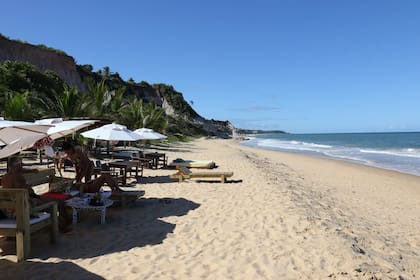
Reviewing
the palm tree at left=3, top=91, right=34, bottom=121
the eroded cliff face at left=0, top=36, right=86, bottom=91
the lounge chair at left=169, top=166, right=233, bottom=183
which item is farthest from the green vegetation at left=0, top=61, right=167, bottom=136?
the lounge chair at left=169, top=166, right=233, bottom=183

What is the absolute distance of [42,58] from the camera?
36156mm

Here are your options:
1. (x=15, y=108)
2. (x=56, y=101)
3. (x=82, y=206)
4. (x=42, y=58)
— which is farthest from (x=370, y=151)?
(x=42, y=58)

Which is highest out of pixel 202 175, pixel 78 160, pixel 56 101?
pixel 56 101

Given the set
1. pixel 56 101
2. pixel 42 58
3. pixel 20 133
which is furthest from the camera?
pixel 42 58

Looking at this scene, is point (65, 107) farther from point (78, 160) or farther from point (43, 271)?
point (43, 271)

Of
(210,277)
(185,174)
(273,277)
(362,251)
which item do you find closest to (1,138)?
(210,277)

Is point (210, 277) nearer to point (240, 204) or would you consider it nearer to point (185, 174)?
point (240, 204)

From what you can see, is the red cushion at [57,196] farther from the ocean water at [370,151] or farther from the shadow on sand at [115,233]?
the ocean water at [370,151]

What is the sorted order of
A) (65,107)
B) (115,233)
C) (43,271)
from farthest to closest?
1. (65,107)
2. (115,233)
3. (43,271)

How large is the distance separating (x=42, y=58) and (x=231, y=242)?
37803 millimetres

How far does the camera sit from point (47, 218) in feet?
13.9

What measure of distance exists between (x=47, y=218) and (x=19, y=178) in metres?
0.68

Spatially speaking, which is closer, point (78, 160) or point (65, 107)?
point (78, 160)

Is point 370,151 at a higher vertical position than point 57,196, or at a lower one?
lower
